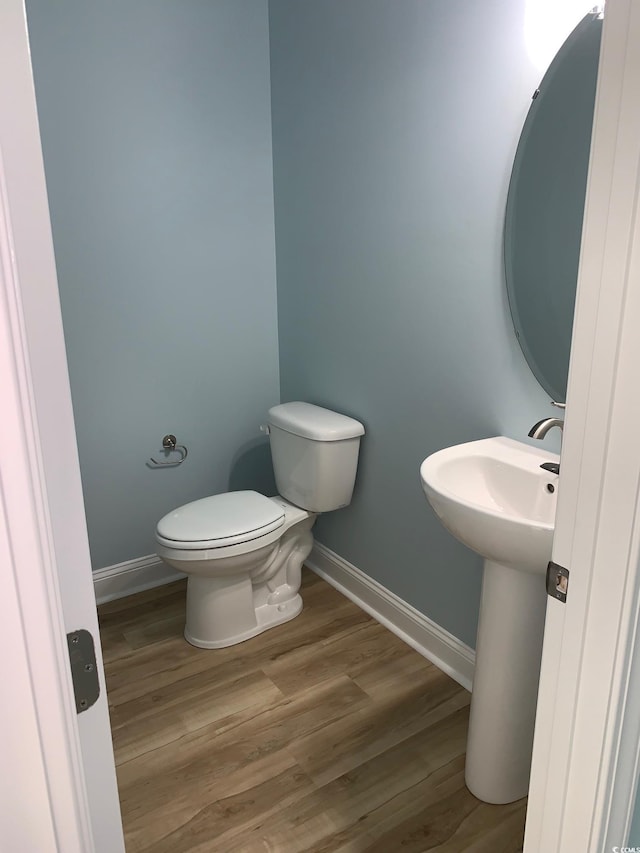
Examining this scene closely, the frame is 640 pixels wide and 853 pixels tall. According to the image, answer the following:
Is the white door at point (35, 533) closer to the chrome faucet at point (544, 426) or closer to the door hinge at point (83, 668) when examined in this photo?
the door hinge at point (83, 668)

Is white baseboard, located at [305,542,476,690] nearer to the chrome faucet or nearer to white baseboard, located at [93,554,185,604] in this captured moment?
white baseboard, located at [93,554,185,604]

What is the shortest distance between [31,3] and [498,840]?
2.74 m

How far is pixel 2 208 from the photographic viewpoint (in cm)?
54

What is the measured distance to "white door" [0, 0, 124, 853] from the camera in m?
0.55

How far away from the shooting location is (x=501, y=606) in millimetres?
1618

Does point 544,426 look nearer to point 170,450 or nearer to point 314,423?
point 314,423

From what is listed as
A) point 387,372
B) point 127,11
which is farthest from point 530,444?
point 127,11

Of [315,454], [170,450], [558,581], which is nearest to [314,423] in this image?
[315,454]

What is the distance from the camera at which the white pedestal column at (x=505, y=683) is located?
1.59 metres

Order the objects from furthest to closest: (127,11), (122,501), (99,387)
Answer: (122,501)
(99,387)
(127,11)

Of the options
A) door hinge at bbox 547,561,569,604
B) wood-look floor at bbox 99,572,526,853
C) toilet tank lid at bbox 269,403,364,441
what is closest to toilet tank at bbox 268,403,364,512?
toilet tank lid at bbox 269,403,364,441

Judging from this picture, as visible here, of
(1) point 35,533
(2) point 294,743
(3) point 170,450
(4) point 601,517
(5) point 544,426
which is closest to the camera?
(1) point 35,533

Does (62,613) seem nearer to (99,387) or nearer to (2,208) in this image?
(2,208)

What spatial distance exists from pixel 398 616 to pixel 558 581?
5.26ft
